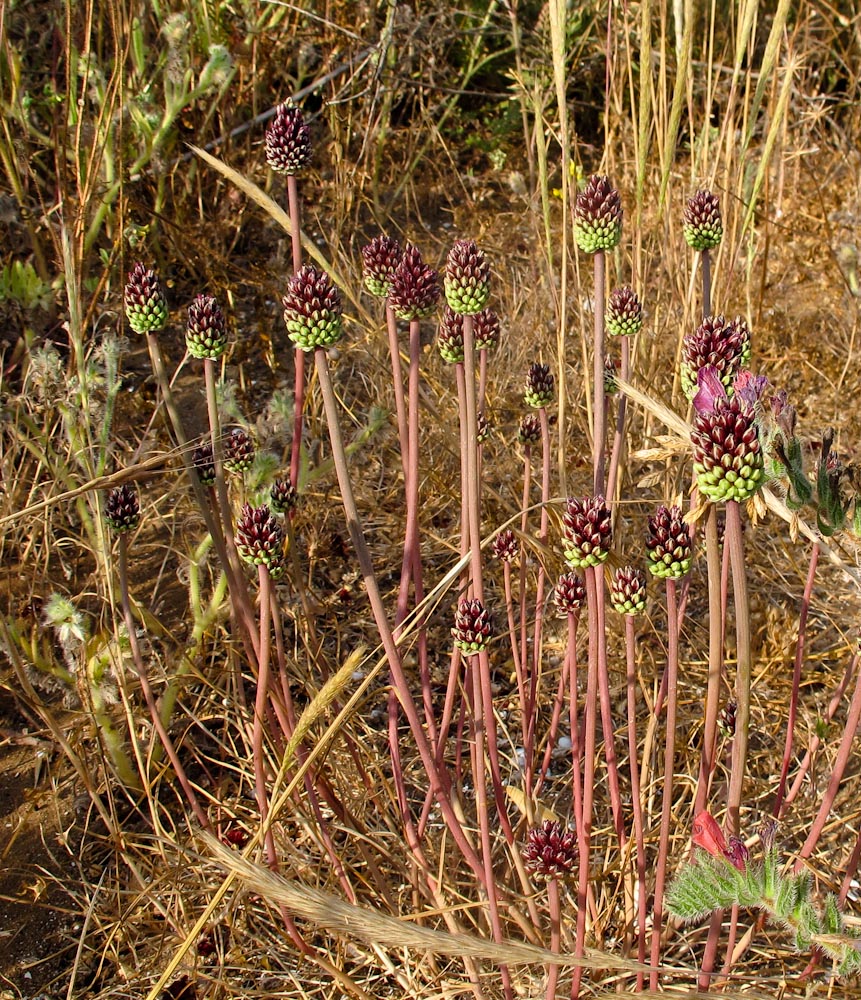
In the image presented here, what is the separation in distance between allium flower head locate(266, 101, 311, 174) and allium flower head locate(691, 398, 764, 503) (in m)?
0.61

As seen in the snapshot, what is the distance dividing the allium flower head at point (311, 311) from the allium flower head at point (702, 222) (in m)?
0.57

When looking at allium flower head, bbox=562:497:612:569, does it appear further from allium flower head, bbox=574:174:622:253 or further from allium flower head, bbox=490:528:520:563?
allium flower head, bbox=490:528:520:563

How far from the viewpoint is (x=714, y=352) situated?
997mm

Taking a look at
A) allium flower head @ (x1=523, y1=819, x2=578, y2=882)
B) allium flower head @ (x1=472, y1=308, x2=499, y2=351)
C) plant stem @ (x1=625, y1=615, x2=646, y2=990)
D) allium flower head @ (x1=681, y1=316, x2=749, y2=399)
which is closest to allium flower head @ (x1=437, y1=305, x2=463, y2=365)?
allium flower head @ (x1=472, y1=308, x2=499, y2=351)

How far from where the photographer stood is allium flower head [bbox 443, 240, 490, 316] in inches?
36.7

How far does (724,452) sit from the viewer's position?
0.75 metres

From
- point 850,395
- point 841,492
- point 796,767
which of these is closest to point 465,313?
point 841,492

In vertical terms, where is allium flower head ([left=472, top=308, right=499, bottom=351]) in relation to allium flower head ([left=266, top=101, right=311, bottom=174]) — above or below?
below

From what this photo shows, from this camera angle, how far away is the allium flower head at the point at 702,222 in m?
1.27

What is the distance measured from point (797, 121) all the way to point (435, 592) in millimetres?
2989

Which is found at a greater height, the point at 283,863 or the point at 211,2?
the point at 211,2

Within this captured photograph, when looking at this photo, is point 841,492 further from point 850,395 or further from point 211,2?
point 211,2

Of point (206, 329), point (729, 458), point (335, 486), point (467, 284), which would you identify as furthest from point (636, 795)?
point (335, 486)

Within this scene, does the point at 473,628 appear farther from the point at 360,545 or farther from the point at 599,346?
the point at 599,346
